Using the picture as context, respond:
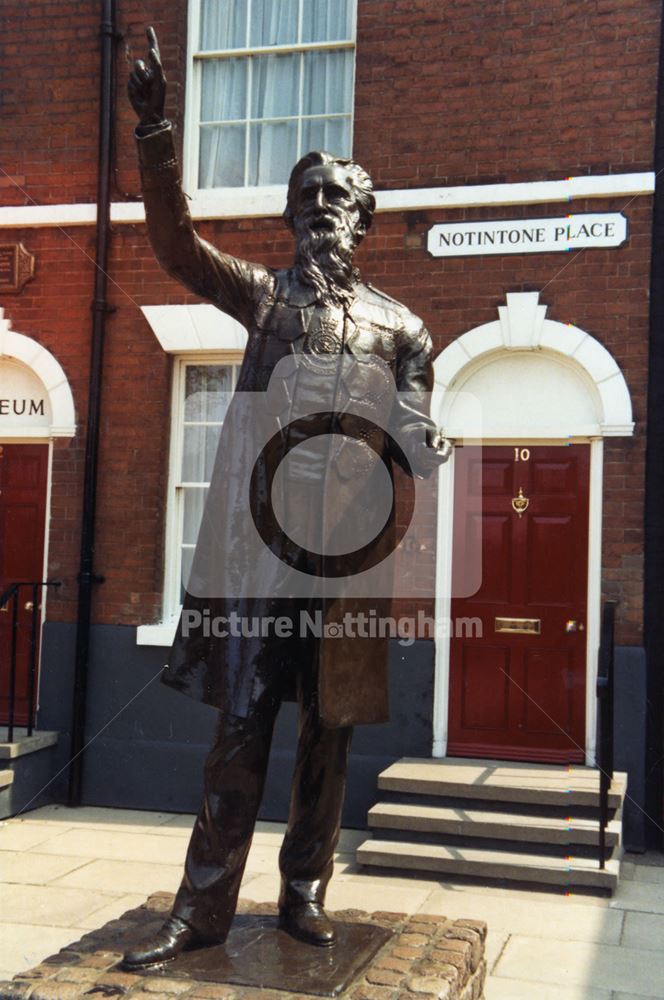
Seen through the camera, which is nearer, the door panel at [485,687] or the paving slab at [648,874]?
the paving slab at [648,874]

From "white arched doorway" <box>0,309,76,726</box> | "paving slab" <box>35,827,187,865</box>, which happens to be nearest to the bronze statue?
"paving slab" <box>35,827,187,865</box>

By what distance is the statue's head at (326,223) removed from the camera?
366 cm

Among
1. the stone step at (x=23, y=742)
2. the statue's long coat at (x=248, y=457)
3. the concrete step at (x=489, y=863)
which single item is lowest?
the concrete step at (x=489, y=863)

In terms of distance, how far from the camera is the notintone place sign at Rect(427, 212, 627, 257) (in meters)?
7.17

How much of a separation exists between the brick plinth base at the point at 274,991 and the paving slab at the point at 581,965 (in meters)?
0.91

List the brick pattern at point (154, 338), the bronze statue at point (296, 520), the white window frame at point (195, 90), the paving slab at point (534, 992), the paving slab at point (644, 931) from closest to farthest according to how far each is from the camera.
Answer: the bronze statue at point (296, 520)
the paving slab at point (534, 992)
the paving slab at point (644, 931)
the brick pattern at point (154, 338)
the white window frame at point (195, 90)

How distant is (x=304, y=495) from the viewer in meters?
3.50

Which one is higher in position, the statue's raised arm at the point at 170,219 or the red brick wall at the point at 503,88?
the red brick wall at the point at 503,88

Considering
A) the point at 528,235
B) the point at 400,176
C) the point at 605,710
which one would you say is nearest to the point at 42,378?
the point at 400,176

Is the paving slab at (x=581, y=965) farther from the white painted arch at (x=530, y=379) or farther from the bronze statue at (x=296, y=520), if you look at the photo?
the white painted arch at (x=530, y=379)

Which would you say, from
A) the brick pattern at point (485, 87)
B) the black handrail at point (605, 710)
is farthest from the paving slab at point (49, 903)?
the brick pattern at point (485, 87)

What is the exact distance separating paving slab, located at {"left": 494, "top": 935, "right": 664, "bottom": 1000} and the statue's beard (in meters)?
2.89

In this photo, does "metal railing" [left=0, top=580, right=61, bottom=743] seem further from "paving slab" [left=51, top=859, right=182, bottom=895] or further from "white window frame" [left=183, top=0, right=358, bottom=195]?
"white window frame" [left=183, top=0, right=358, bottom=195]

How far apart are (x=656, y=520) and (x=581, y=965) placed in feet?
9.87
